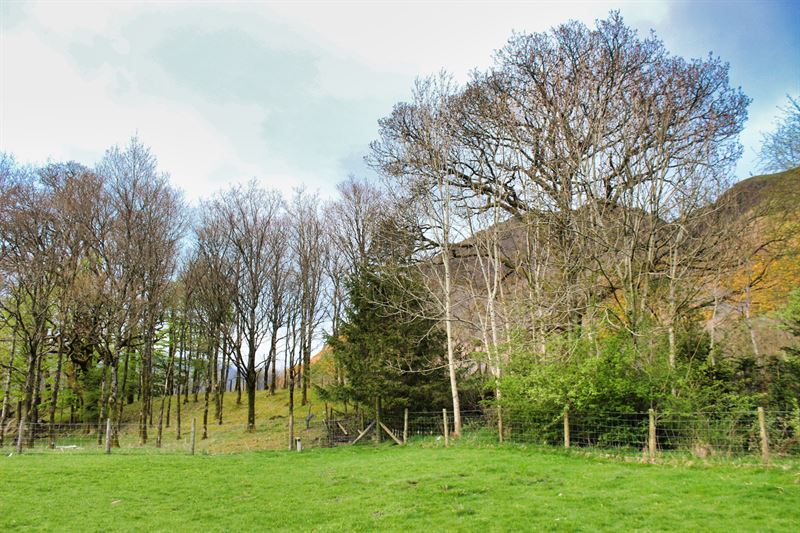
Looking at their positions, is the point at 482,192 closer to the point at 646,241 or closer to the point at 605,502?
the point at 646,241

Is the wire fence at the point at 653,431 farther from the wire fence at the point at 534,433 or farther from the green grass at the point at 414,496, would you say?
the green grass at the point at 414,496

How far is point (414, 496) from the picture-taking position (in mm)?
8469

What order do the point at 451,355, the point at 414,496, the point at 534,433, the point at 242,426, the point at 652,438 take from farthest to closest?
the point at 242,426 → the point at 451,355 → the point at 534,433 → the point at 652,438 → the point at 414,496

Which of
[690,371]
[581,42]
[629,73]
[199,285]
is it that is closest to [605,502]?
[690,371]

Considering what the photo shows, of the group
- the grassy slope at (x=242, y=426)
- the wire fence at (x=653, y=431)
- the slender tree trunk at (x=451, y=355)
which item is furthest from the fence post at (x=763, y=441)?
the grassy slope at (x=242, y=426)

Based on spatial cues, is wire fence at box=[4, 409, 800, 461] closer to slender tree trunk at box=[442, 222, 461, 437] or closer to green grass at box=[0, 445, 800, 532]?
slender tree trunk at box=[442, 222, 461, 437]

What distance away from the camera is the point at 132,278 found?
19766 mm

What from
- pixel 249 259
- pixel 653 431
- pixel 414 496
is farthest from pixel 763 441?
pixel 249 259

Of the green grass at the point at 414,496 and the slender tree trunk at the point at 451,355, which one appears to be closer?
the green grass at the point at 414,496

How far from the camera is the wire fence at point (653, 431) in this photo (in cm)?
996

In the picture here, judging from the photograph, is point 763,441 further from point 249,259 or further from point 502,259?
point 249,259

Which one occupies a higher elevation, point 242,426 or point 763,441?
point 763,441

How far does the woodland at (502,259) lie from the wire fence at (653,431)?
39cm

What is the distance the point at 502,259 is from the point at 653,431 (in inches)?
348
